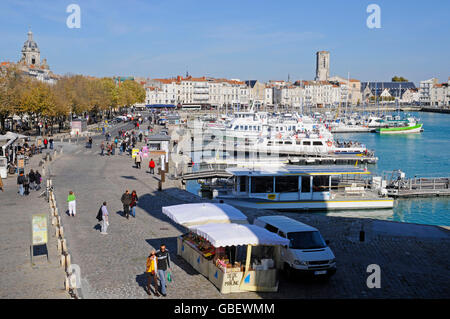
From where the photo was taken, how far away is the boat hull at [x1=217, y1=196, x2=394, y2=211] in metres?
26.7

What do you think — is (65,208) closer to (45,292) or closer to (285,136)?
(45,292)

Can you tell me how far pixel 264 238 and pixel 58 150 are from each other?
117ft

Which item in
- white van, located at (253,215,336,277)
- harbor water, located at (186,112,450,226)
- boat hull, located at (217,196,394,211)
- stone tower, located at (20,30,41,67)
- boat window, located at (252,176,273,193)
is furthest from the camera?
stone tower, located at (20,30,41,67)

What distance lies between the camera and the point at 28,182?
2445 centimetres

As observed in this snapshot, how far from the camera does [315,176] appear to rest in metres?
27.2

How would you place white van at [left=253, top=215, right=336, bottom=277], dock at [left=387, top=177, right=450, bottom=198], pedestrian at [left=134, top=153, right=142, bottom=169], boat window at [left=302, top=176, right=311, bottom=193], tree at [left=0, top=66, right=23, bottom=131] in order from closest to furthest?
white van at [left=253, top=215, right=336, bottom=277]
boat window at [left=302, top=176, right=311, bottom=193]
dock at [left=387, top=177, right=450, bottom=198]
pedestrian at [left=134, top=153, right=142, bottom=169]
tree at [left=0, top=66, right=23, bottom=131]

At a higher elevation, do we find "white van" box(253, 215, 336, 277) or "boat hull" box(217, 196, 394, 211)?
"white van" box(253, 215, 336, 277)

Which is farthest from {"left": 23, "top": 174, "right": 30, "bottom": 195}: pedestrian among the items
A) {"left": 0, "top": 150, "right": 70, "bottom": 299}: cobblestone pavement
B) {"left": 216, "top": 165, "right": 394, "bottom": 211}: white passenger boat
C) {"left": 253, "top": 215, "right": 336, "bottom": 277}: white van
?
{"left": 253, "top": 215, "right": 336, "bottom": 277}: white van

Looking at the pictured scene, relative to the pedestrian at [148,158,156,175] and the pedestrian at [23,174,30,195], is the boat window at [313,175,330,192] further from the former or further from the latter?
the pedestrian at [23,174,30,195]

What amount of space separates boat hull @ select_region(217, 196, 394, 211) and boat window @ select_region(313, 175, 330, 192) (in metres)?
0.74

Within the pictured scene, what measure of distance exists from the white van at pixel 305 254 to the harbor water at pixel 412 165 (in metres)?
14.3

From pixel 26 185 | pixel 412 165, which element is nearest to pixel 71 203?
pixel 26 185
